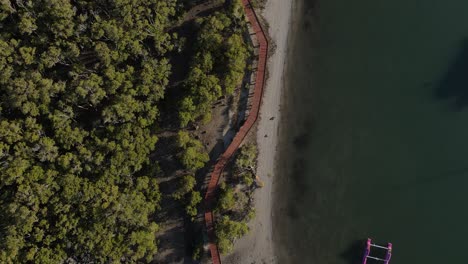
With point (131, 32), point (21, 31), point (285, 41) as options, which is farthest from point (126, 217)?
point (285, 41)

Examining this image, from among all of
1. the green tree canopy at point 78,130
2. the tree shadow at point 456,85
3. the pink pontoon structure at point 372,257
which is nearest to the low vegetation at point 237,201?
the green tree canopy at point 78,130

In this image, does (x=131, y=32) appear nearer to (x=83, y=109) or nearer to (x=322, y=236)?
(x=83, y=109)

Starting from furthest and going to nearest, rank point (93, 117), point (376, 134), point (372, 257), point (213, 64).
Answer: point (376, 134), point (93, 117), point (213, 64), point (372, 257)

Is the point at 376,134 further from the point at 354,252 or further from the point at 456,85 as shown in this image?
the point at 354,252

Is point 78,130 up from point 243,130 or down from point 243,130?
down

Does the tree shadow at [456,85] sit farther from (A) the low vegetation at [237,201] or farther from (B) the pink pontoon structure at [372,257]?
(A) the low vegetation at [237,201]

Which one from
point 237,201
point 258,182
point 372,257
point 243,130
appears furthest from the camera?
point 258,182

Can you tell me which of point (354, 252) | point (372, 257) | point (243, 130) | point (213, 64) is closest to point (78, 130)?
point (213, 64)
